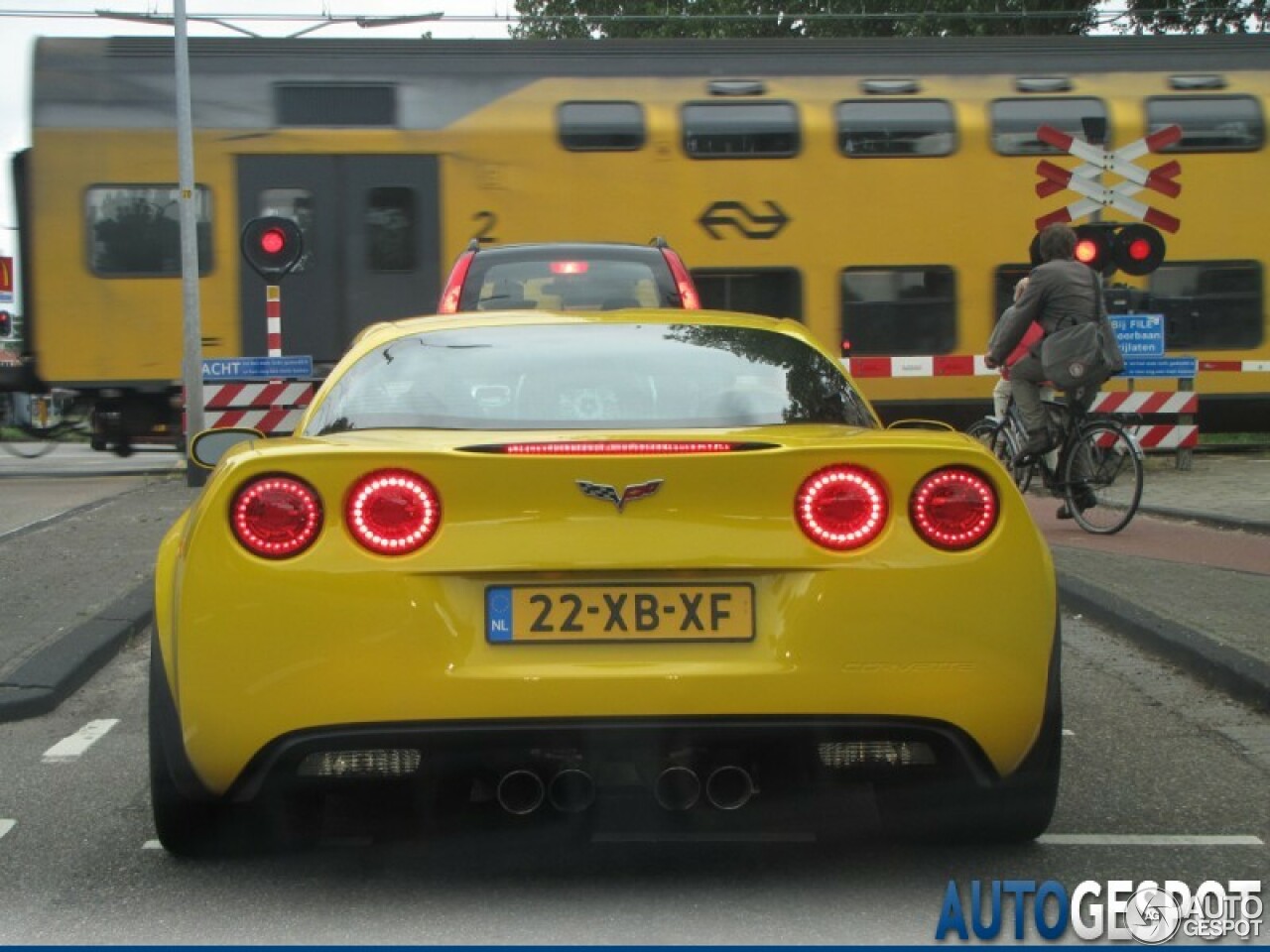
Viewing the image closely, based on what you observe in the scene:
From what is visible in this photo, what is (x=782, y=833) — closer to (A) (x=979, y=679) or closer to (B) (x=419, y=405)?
(A) (x=979, y=679)

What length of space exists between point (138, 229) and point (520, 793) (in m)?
16.1

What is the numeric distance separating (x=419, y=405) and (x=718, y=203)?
15.2m

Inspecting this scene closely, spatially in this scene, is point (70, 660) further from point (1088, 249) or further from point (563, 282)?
point (1088, 249)

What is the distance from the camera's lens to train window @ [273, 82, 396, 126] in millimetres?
19250

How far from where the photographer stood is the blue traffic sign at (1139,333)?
631 inches

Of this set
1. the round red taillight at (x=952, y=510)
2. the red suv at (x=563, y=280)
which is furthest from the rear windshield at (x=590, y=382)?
the red suv at (x=563, y=280)

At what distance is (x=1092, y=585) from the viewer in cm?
905

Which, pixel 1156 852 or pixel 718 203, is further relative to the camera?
pixel 718 203

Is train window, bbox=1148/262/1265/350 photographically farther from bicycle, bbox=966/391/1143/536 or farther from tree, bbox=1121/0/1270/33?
tree, bbox=1121/0/1270/33

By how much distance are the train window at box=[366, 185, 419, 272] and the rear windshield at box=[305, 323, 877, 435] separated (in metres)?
14.3

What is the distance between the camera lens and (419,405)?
185 inches

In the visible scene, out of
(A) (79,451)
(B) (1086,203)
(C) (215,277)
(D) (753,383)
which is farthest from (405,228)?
(D) (753,383)

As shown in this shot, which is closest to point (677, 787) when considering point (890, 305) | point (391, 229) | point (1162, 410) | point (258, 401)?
point (258, 401)

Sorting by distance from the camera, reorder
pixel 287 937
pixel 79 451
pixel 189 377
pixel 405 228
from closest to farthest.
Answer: pixel 287 937 < pixel 189 377 < pixel 405 228 < pixel 79 451
